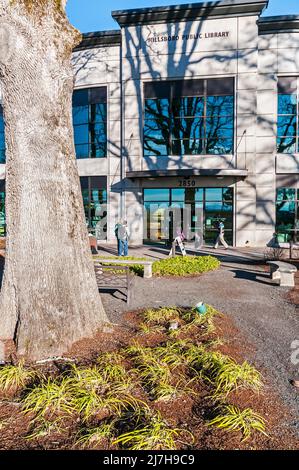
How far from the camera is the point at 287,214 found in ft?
59.1

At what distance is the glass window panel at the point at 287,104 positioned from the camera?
17812mm

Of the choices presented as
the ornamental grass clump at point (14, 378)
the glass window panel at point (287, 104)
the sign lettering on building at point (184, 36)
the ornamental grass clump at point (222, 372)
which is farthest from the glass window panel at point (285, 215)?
the ornamental grass clump at point (14, 378)

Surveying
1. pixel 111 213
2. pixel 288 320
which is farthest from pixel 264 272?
pixel 111 213

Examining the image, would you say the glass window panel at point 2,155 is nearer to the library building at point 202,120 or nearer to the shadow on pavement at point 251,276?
the library building at point 202,120

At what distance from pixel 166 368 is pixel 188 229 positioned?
15503 millimetres

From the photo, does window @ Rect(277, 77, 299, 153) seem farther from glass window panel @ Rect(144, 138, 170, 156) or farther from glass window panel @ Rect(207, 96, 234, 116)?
glass window panel @ Rect(144, 138, 170, 156)

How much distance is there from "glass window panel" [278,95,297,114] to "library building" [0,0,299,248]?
0.06 meters

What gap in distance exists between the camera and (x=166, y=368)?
352 centimetres

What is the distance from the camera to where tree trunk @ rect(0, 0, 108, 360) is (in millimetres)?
3965

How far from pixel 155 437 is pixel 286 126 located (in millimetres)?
18984

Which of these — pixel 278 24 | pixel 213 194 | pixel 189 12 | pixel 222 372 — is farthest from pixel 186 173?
pixel 222 372

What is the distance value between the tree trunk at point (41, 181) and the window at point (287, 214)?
1599 centimetres

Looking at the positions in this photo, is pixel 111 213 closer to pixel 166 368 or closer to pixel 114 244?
pixel 114 244

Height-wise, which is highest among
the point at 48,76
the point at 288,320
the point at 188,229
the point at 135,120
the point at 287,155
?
the point at 135,120
